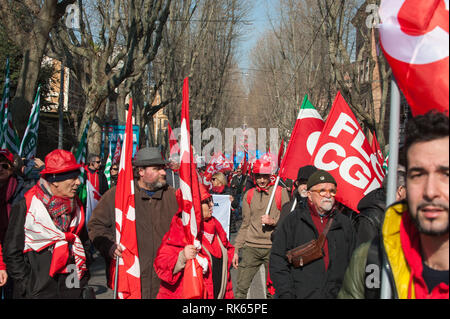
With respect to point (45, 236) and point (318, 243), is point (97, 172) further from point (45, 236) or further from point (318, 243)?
point (318, 243)

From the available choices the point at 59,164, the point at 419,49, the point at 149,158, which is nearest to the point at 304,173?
the point at 149,158

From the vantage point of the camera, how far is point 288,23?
3144 cm

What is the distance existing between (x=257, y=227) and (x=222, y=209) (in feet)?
14.1

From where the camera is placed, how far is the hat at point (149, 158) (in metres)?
5.19

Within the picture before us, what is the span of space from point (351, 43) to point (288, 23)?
9.28m

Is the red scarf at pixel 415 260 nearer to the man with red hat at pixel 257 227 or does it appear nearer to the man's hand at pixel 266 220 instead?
the man with red hat at pixel 257 227

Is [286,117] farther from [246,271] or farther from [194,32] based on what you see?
[246,271]

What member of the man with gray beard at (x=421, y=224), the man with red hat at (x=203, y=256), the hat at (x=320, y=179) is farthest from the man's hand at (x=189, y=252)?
the man with gray beard at (x=421, y=224)

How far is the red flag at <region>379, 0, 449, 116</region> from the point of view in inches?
83.2

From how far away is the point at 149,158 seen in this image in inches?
206

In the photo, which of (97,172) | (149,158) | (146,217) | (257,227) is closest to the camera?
(146,217)

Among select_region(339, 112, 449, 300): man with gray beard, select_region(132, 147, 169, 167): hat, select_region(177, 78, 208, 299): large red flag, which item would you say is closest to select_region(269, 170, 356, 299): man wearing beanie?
select_region(177, 78, 208, 299): large red flag

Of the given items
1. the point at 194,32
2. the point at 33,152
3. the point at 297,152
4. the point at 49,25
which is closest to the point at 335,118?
the point at 297,152

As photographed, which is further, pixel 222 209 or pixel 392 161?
pixel 222 209
